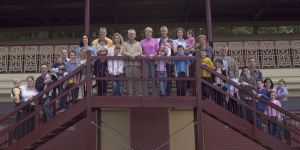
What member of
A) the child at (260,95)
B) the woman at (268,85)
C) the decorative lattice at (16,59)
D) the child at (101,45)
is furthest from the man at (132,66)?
the decorative lattice at (16,59)

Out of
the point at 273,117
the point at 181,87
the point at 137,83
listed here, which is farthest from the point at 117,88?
the point at 273,117

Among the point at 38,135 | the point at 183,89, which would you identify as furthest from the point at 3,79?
the point at 183,89

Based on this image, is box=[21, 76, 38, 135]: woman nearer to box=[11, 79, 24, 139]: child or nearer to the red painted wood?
box=[11, 79, 24, 139]: child

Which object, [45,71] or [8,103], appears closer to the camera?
[45,71]

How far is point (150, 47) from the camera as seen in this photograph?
10.8 meters

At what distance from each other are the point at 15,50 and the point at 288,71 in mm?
9335

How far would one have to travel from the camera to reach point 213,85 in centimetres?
1075

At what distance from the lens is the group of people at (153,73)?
35.0ft

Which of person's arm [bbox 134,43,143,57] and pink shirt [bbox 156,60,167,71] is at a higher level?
person's arm [bbox 134,43,143,57]

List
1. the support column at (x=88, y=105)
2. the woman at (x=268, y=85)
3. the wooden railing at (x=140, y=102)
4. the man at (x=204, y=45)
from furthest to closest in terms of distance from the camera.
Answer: the woman at (x=268, y=85)
the man at (x=204, y=45)
the wooden railing at (x=140, y=102)
the support column at (x=88, y=105)

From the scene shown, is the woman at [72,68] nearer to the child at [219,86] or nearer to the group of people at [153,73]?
the group of people at [153,73]

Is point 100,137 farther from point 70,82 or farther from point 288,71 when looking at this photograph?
point 288,71

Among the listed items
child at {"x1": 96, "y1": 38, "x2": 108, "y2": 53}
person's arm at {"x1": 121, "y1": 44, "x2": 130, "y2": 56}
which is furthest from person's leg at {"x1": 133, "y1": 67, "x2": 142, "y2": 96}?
child at {"x1": 96, "y1": 38, "x2": 108, "y2": 53}

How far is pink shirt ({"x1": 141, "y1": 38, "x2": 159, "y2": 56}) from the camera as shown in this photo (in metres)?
10.8
